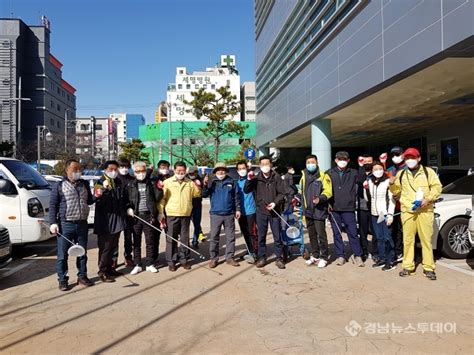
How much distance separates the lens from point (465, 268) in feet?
21.7

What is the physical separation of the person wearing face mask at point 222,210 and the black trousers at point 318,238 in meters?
1.29

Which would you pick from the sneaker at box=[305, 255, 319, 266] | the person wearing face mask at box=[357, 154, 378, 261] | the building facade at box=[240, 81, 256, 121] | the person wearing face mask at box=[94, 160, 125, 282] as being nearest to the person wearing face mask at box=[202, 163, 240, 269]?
the sneaker at box=[305, 255, 319, 266]

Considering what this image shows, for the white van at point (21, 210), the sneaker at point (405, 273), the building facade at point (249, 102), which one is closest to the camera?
the sneaker at point (405, 273)

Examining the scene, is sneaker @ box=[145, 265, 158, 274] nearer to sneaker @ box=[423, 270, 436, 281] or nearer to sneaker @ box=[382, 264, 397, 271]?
sneaker @ box=[382, 264, 397, 271]

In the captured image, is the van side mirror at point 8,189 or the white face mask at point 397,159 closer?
the white face mask at point 397,159

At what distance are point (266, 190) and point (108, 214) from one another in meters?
2.58

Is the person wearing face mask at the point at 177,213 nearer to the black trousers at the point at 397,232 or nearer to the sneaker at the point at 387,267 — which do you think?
the sneaker at the point at 387,267

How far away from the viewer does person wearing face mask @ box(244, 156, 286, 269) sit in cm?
697

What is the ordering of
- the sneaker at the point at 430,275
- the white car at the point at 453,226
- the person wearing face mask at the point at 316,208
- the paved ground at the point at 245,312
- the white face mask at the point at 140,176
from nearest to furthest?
1. the paved ground at the point at 245,312
2. the sneaker at the point at 430,275
3. the white face mask at the point at 140,176
4. the person wearing face mask at the point at 316,208
5. the white car at the point at 453,226

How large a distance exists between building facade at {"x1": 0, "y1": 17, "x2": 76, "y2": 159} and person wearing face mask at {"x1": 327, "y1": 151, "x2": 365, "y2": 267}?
65778 mm

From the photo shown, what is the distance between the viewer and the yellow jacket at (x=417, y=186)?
6.04 meters

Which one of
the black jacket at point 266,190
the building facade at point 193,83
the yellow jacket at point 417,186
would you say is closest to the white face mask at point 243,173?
the black jacket at point 266,190

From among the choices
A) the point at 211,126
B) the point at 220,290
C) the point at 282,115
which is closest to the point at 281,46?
the point at 282,115

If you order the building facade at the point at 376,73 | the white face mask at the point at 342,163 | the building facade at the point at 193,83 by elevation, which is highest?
the building facade at the point at 193,83
